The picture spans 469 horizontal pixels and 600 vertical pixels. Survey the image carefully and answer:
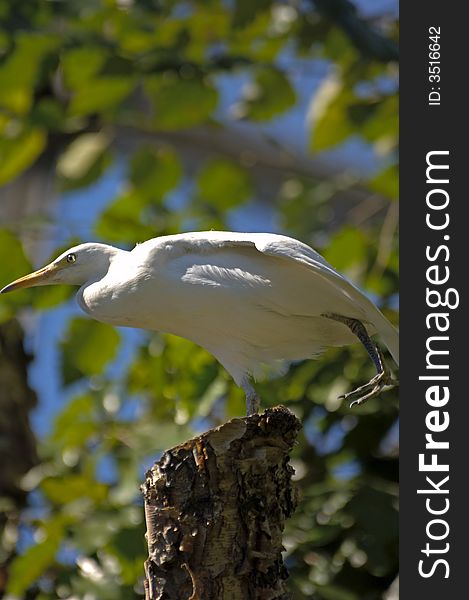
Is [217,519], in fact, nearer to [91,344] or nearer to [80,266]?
[80,266]

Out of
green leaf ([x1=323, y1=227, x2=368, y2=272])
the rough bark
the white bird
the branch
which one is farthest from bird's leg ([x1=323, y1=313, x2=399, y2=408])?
the branch

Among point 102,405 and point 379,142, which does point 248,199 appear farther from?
point 102,405

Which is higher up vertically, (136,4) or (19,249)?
(136,4)

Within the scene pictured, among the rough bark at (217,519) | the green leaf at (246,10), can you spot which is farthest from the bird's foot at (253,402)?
the green leaf at (246,10)

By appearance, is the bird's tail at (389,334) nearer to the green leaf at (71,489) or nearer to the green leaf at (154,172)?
the green leaf at (71,489)

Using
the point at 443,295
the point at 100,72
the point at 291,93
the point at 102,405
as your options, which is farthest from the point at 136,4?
the point at 443,295

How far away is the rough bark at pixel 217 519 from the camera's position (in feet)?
10.9

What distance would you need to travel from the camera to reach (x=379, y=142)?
23.4 feet

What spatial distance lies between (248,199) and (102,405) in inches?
63.1

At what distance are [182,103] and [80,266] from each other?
6.33ft

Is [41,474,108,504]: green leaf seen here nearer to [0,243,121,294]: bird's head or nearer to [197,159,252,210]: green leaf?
[0,243,121,294]: bird's head

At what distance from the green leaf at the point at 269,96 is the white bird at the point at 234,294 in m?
2.60

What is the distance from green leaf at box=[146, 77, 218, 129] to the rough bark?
2876 mm

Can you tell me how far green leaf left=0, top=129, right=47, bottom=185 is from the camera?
6242mm
